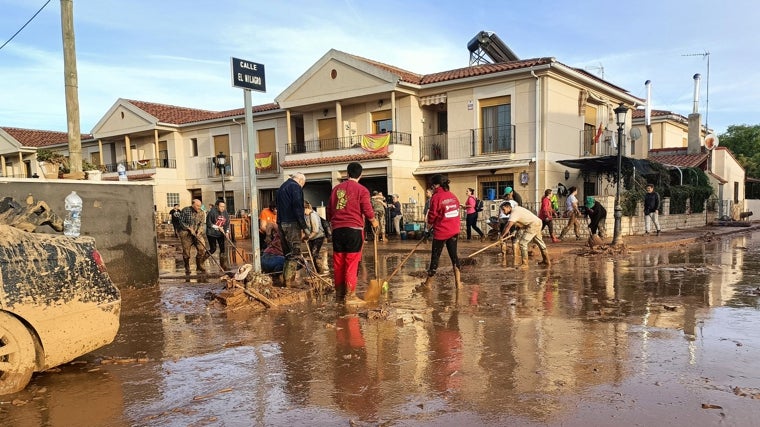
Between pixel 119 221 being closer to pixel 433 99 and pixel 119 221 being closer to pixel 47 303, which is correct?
pixel 47 303

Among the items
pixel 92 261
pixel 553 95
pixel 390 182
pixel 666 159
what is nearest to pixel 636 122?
pixel 666 159

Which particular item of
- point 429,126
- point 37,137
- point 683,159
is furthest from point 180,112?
point 683,159

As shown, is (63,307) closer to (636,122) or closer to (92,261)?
(92,261)

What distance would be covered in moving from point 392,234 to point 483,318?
44.6 ft

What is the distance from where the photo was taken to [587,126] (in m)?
21.7

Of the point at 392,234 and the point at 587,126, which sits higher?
the point at 587,126

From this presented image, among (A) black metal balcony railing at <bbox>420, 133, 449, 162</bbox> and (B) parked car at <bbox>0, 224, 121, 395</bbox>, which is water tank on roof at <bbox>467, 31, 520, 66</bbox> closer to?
(A) black metal balcony railing at <bbox>420, 133, 449, 162</bbox>

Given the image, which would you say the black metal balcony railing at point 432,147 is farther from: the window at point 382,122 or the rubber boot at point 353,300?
the rubber boot at point 353,300

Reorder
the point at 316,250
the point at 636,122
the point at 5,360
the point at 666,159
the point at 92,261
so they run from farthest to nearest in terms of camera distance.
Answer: the point at 636,122
the point at 666,159
the point at 316,250
the point at 92,261
the point at 5,360

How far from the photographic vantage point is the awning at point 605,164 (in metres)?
17.5

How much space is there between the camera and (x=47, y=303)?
12.8 ft

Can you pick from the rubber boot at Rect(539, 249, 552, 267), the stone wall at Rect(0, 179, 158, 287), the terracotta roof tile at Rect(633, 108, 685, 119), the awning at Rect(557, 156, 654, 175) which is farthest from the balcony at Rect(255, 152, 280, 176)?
the terracotta roof tile at Rect(633, 108, 685, 119)

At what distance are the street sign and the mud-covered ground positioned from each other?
316 cm

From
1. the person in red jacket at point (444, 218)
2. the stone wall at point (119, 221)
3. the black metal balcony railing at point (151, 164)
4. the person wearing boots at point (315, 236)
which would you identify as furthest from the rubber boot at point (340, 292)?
the black metal balcony railing at point (151, 164)
